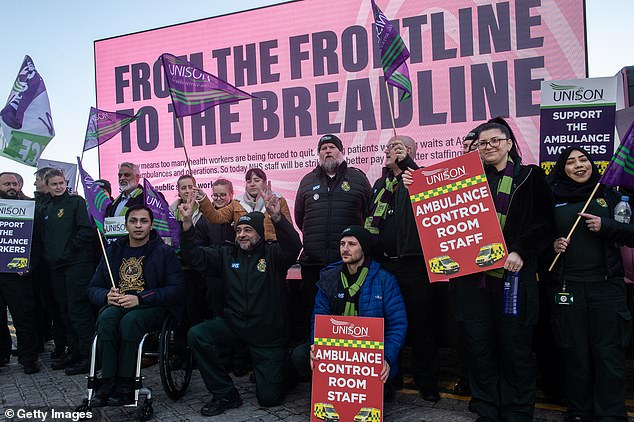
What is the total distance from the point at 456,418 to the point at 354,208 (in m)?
1.82

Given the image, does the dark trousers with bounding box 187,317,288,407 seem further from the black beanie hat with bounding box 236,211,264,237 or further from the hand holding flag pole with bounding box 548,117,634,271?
the hand holding flag pole with bounding box 548,117,634,271

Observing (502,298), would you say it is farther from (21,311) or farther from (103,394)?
(21,311)

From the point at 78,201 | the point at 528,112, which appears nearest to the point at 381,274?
the point at 528,112

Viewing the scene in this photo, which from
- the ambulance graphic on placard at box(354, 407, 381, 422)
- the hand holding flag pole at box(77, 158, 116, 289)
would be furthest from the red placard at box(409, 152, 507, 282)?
the hand holding flag pole at box(77, 158, 116, 289)

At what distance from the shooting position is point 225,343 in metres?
4.04

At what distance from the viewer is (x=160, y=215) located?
5.02 metres

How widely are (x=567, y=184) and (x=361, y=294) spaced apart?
1.61 meters

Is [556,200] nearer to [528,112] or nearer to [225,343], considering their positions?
[528,112]

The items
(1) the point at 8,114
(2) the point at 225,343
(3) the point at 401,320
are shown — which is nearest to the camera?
(3) the point at 401,320

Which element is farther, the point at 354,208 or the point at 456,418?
the point at 354,208

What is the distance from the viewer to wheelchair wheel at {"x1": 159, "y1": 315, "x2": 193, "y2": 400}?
3.93m

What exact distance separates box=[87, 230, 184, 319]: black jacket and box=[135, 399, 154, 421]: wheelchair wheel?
0.71 metres

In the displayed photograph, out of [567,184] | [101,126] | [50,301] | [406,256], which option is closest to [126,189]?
[101,126]

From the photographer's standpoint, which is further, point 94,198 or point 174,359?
point 94,198
